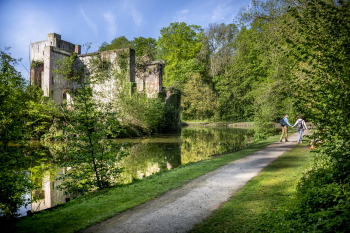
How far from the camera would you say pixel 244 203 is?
5.65m

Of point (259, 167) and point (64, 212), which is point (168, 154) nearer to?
point (259, 167)

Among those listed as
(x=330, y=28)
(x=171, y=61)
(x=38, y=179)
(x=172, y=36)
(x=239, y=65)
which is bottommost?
(x=38, y=179)

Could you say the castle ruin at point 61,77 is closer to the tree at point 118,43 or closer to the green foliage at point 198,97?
the green foliage at point 198,97

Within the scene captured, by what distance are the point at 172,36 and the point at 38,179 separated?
4139cm

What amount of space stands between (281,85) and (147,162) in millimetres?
11218

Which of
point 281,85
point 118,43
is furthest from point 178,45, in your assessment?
point 281,85

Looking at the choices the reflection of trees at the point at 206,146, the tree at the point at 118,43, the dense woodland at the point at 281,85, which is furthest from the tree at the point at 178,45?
the reflection of trees at the point at 206,146

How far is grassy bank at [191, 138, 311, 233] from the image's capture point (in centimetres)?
450

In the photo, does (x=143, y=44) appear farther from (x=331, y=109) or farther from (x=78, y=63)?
(x=331, y=109)

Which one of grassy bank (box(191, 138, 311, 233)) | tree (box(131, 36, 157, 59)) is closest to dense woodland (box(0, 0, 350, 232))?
grassy bank (box(191, 138, 311, 233))

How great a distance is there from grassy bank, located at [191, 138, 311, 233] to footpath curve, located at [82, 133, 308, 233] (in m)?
0.25

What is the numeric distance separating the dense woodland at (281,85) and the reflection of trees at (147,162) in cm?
450

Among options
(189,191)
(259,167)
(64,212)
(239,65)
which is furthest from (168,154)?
(239,65)

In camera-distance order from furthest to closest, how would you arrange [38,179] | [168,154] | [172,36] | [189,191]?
[172,36]
[168,154]
[38,179]
[189,191]
